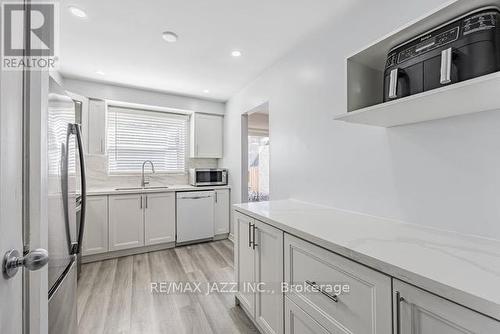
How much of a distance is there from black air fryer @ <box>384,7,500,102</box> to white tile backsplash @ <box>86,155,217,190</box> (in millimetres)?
3511

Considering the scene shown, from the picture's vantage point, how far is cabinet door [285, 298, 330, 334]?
3.52 feet

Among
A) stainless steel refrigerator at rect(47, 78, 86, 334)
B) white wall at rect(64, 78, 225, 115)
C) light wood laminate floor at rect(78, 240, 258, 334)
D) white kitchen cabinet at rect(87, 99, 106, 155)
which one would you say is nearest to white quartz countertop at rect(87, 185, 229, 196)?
white kitchen cabinet at rect(87, 99, 106, 155)

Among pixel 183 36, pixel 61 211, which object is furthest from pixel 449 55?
pixel 183 36

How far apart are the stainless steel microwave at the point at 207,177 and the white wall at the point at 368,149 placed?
1461mm

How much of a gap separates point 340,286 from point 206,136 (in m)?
3.34

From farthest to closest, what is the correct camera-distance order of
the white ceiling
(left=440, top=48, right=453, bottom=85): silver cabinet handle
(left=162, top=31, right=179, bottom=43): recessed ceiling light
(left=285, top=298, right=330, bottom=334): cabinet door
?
(left=162, top=31, right=179, bottom=43): recessed ceiling light, the white ceiling, (left=285, top=298, right=330, bottom=334): cabinet door, (left=440, top=48, right=453, bottom=85): silver cabinet handle

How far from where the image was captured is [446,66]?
0.84m

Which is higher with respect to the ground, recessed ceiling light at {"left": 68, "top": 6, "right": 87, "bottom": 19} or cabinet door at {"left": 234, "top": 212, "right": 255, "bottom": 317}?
recessed ceiling light at {"left": 68, "top": 6, "right": 87, "bottom": 19}

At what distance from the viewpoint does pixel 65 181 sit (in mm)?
1155

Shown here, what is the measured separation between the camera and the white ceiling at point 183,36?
1.65 metres

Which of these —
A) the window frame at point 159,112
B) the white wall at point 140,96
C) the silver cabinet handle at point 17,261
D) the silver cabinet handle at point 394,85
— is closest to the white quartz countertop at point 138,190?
the window frame at point 159,112

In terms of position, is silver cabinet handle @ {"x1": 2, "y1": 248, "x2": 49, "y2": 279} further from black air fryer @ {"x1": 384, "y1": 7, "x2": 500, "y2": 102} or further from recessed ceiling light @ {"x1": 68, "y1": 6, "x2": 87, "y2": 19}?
recessed ceiling light @ {"x1": 68, "y1": 6, "x2": 87, "y2": 19}

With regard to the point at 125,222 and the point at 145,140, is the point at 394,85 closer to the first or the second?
the point at 125,222

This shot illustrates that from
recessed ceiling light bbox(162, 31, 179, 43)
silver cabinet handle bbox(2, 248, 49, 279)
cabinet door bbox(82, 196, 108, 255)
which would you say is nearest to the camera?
silver cabinet handle bbox(2, 248, 49, 279)
